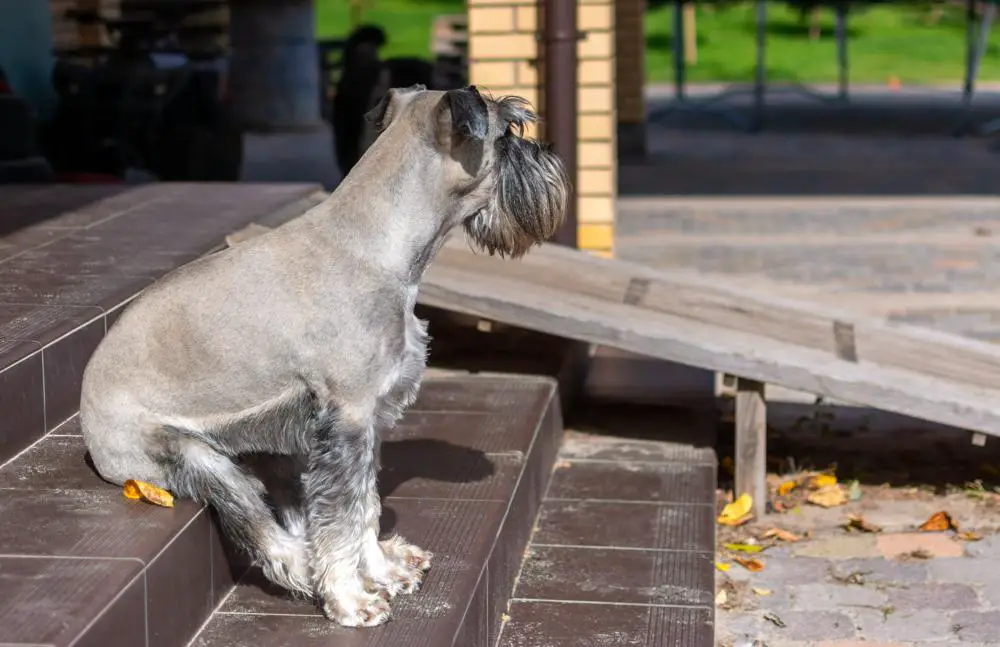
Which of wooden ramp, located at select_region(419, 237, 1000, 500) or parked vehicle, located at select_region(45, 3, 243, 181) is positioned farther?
parked vehicle, located at select_region(45, 3, 243, 181)

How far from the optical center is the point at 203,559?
4.09 m

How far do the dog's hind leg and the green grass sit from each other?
23.0 m

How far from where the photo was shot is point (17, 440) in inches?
174

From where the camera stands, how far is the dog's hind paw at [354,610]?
4031 mm

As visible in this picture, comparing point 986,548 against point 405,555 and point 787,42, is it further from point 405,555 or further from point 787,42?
point 787,42

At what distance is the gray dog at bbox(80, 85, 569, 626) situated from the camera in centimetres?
398

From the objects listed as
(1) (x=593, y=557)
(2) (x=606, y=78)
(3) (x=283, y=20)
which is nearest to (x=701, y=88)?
(3) (x=283, y=20)

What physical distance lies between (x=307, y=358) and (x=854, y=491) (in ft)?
11.1

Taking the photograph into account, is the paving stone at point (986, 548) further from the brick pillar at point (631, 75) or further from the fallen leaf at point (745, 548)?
the brick pillar at point (631, 75)

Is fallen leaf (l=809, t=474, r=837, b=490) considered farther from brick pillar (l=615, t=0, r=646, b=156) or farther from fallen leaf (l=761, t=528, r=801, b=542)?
brick pillar (l=615, t=0, r=646, b=156)

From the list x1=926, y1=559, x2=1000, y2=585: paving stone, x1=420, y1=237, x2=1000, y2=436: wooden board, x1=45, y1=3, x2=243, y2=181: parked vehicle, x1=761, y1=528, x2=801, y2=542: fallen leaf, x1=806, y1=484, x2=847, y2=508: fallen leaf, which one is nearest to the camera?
x1=926, y1=559, x2=1000, y2=585: paving stone

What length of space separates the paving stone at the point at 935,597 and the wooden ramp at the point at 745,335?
0.73 meters

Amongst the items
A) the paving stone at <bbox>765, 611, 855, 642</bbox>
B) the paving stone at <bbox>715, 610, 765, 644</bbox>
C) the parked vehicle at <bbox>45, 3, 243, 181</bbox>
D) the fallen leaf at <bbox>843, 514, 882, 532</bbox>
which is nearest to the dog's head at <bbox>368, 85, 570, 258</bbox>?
the paving stone at <bbox>715, 610, 765, 644</bbox>

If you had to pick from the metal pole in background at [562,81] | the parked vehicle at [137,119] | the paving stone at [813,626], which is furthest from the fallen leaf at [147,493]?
the parked vehicle at [137,119]
